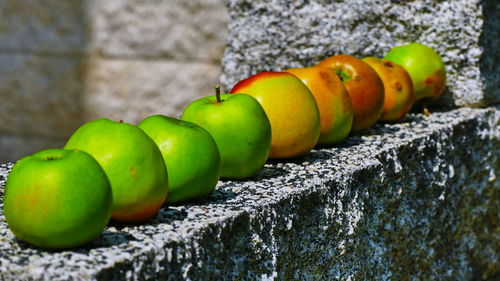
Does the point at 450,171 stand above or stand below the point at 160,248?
below

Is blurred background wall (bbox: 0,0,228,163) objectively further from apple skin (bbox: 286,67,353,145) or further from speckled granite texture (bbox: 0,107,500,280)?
apple skin (bbox: 286,67,353,145)

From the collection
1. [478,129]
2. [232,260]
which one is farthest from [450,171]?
[232,260]

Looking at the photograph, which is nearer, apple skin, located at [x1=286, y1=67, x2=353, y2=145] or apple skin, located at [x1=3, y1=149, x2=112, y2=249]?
apple skin, located at [x1=3, y1=149, x2=112, y2=249]

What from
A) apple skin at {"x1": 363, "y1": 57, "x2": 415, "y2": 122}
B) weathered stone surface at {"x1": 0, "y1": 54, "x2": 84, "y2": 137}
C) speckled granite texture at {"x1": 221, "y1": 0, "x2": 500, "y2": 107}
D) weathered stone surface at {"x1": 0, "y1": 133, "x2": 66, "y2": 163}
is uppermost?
speckled granite texture at {"x1": 221, "y1": 0, "x2": 500, "y2": 107}

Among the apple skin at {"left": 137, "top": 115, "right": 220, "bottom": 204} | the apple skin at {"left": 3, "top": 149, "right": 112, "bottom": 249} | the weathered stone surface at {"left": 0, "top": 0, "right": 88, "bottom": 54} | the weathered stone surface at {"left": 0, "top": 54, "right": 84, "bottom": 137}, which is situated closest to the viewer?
the apple skin at {"left": 3, "top": 149, "right": 112, "bottom": 249}

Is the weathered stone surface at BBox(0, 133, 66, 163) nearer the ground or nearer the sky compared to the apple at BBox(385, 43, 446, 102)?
nearer the ground

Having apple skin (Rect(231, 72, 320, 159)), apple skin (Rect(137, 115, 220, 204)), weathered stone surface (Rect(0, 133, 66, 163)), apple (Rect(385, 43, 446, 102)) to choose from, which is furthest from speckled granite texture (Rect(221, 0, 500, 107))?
weathered stone surface (Rect(0, 133, 66, 163))

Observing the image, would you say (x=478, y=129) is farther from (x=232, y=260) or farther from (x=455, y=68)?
(x=232, y=260)

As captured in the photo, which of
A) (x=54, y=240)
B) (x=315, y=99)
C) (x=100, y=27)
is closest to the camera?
(x=54, y=240)

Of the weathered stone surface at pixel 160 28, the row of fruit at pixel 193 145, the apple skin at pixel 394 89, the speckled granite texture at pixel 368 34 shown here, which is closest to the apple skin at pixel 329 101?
the row of fruit at pixel 193 145
